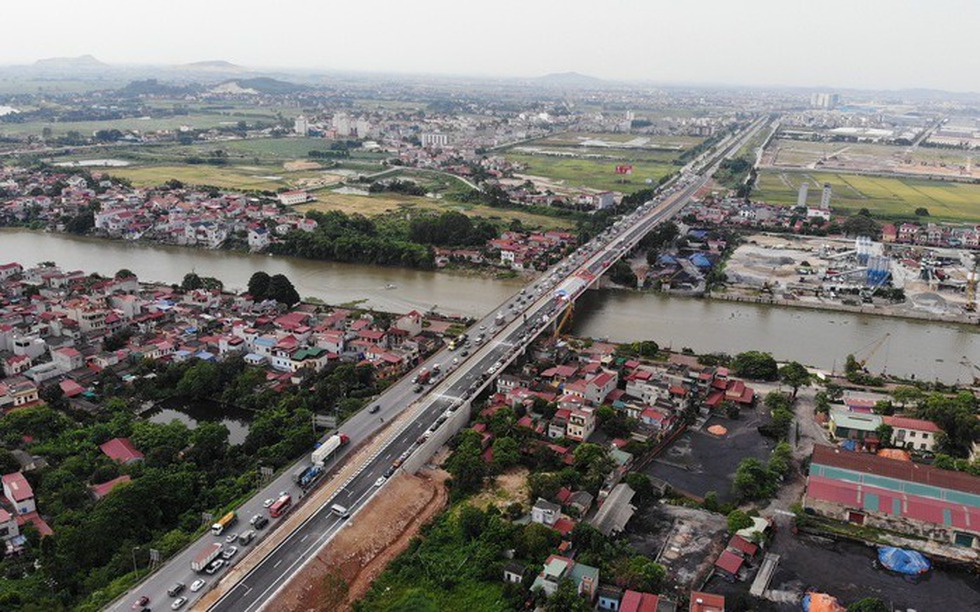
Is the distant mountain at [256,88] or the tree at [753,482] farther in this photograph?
the distant mountain at [256,88]

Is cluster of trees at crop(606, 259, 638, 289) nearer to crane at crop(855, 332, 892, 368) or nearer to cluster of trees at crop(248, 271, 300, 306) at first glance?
crane at crop(855, 332, 892, 368)

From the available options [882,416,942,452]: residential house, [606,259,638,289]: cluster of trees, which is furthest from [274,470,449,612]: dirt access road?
[606,259,638,289]: cluster of trees

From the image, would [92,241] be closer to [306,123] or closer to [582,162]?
[582,162]

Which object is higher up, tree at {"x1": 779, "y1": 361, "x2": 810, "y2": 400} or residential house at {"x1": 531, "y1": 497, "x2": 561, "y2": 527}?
tree at {"x1": 779, "y1": 361, "x2": 810, "y2": 400}

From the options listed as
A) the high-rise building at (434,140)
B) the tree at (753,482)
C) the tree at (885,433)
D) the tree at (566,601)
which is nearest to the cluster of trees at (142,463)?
the tree at (566,601)

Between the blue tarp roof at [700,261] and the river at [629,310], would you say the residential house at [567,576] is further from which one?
the blue tarp roof at [700,261]

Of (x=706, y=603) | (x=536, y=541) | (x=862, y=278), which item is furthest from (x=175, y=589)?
(x=862, y=278)

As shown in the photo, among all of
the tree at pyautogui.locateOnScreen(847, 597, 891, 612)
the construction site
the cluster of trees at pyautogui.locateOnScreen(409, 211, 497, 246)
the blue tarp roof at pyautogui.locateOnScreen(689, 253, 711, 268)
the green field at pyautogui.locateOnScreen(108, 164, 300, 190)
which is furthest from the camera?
the green field at pyautogui.locateOnScreen(108, 164, 300, 190)
